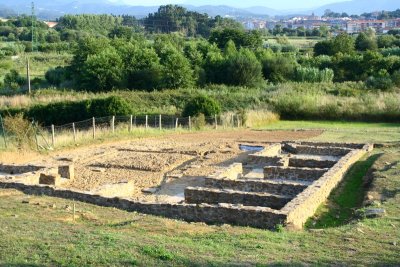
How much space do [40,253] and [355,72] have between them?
1901 inches

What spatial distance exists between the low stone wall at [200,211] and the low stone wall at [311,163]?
7.77m

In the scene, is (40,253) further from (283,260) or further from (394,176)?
(394,176)

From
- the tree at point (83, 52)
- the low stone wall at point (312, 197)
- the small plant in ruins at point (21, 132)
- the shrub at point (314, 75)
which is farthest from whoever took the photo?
the shrub at point (314, 75)

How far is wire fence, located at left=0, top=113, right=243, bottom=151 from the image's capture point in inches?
892

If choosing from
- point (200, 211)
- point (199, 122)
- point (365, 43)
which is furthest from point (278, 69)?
point (200, 211)

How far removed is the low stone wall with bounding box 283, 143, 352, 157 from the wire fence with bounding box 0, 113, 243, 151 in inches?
278

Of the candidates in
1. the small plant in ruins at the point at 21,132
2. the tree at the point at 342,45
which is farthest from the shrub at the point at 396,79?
the small plant in ruins at the point at 21,132

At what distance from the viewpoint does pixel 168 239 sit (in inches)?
400

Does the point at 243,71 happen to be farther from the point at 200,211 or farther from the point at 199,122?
the point at 200,211

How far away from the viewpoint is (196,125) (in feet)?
97.2

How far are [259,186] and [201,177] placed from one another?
304 cm

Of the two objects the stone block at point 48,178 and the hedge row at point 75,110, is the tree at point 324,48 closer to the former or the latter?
the hedge row at point 75,110

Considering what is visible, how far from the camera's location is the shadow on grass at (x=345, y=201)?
13453 millimetres

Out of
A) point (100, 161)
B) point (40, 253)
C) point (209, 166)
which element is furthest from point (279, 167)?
point (40, 253)
